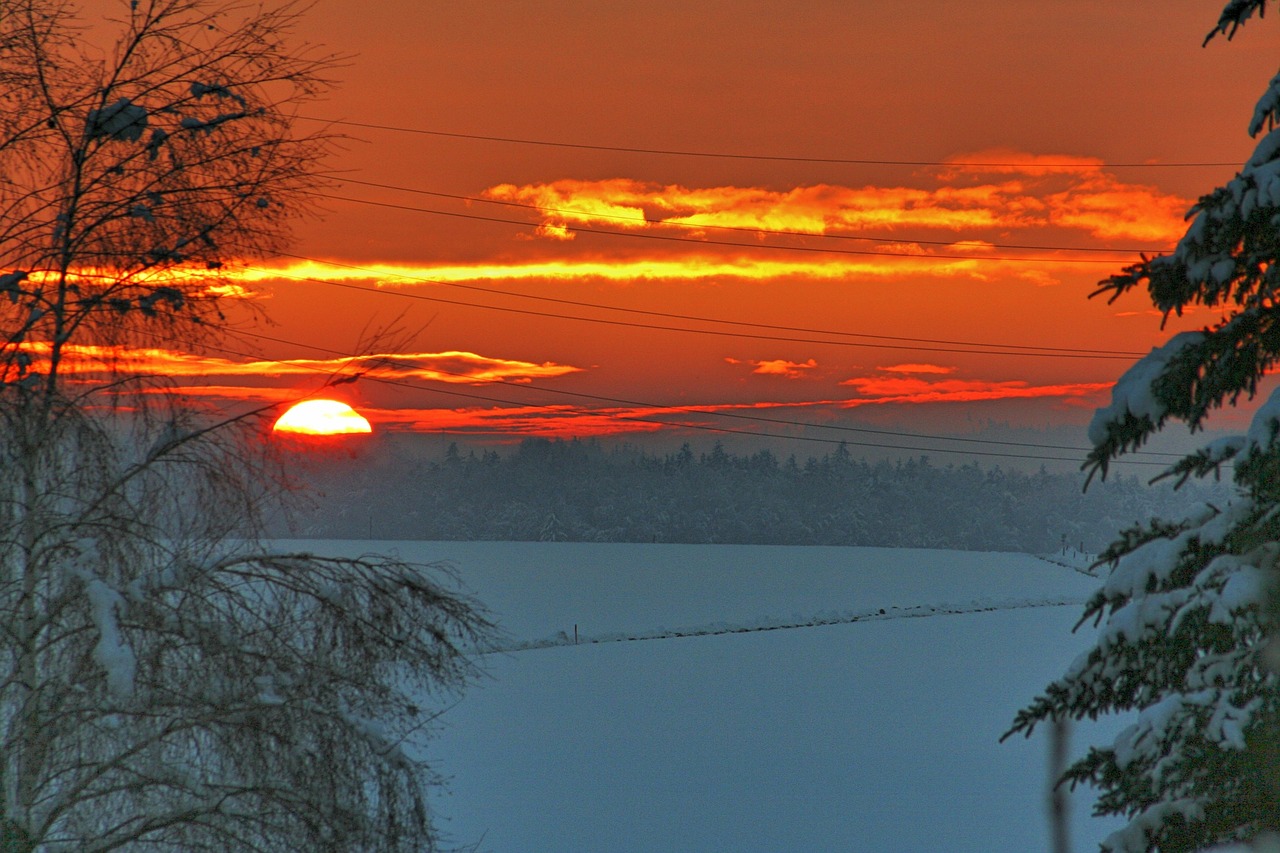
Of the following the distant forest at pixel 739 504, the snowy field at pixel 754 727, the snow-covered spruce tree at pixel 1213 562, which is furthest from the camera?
the distant forest at pixel 739 504

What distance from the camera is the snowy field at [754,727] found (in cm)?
1906

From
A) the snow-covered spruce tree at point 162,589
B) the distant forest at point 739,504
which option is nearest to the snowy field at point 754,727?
the snow-covered spruce tree at point 162,589

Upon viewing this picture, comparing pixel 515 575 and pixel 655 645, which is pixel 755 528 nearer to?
pixel 515 575

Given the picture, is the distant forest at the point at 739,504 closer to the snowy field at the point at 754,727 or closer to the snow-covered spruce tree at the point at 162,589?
Result: the snowy field at the point at 754,727

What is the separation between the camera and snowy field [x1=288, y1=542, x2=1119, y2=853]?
62.5ft

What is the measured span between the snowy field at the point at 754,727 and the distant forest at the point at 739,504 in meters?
111

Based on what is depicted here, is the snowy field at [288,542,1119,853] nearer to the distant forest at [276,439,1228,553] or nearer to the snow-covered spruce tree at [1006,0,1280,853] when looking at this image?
the snow-covered spruce tree at [1006,0,1280,853]

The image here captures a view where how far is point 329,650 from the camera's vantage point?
837 centimetres

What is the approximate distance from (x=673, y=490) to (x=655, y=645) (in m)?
144

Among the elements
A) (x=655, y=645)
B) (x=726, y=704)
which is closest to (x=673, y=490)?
(x=655, y=645)

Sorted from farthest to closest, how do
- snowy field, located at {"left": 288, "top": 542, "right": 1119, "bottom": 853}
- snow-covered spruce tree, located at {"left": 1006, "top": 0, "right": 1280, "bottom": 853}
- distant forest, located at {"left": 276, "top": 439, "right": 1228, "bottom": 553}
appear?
1. distant forest, located at {"left": 276, "top": 439, "right": 1228, "bottom": 553}
2. snowy field, located at {"left": 288, "top": 542, "right": 1119, "bottom": 853}
3. snow-covered spruce tree, located at {"left": 1006, "top": 0, "right": 1280, "bottom": 853}

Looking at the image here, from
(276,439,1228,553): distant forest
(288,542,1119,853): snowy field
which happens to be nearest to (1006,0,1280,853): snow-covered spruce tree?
(288,542,1119,853): snowy field

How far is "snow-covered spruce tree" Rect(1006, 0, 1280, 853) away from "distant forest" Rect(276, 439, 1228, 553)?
5966 inches

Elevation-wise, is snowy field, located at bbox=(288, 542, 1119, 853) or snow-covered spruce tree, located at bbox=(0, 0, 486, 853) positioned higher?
snow-covered spruce tree, located at bbox=(0, 0, 486, 853)
